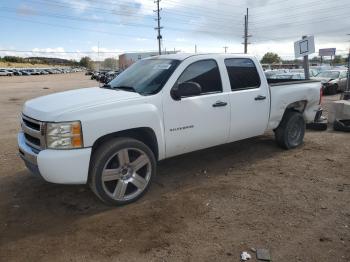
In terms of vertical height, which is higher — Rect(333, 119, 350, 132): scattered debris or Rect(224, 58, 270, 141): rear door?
Rect(224, 58, 270, 141): rear door

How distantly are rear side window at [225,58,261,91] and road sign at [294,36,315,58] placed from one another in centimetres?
293

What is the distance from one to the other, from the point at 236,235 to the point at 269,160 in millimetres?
2774

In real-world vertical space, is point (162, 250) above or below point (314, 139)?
below

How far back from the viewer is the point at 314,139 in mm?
7797

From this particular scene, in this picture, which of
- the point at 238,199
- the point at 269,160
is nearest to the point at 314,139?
the point at 269,160

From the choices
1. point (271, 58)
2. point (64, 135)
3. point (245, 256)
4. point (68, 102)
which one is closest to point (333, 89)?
point (68, 102)

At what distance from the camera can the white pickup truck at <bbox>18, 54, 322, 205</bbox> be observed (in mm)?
3949

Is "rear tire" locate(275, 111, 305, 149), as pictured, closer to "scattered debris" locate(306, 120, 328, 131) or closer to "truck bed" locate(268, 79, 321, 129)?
"truck bed" locate(268, 79, 321, 129)

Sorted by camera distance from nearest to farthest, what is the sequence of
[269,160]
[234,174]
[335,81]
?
1. [234,174]
2. [269,160]
3. [335,81]

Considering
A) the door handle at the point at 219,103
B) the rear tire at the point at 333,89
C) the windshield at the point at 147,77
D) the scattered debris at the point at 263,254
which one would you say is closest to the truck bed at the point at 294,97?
the door handle at the point at 219,103

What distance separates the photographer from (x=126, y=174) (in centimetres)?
445

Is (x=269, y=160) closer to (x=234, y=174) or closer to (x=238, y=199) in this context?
(x=234, y=174)

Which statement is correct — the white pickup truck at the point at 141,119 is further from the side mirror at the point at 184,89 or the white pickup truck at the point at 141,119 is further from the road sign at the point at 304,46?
the road sign at the point at 304,46

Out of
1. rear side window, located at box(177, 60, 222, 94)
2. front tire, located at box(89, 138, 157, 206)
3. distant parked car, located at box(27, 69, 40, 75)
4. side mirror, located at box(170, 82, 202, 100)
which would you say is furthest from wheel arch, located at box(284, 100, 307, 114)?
distant parked car, located at box(27, 69, 40, 75)
